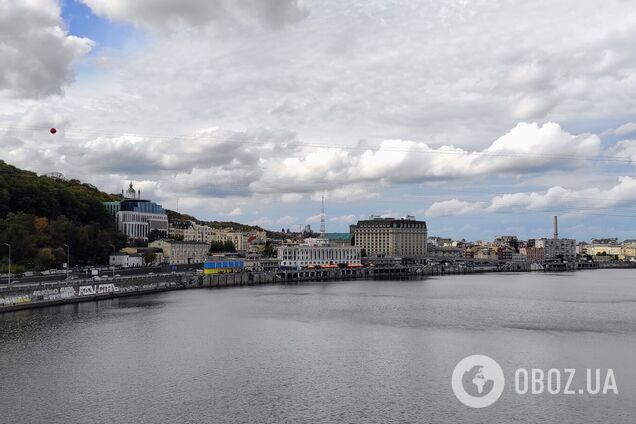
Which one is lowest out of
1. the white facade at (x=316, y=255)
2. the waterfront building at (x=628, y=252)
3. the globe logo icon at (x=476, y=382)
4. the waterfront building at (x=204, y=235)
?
the globe logo icon at (x=476, y=382)

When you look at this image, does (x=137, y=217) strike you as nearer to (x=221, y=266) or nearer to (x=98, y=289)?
(x=221, y=266)

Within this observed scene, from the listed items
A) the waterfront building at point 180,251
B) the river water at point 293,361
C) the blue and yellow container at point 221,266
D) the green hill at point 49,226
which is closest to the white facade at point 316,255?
the waterfront building at point 180,251

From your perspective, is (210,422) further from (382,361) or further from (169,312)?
(169,312)

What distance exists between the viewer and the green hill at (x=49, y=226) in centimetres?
5612

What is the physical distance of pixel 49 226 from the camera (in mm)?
63844

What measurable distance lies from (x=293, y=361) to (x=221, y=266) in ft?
195

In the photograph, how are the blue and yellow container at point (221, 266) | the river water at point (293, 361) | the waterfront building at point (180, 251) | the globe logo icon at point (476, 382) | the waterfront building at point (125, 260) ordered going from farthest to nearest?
the waterfront building at point (180, 251)
the blue and yellow container at point (221, 266)
the waterfront building at point (125, 260)
the globe logo icon at point (476, 382)
the river water at point (293, 361)

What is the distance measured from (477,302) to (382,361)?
90.9 feet

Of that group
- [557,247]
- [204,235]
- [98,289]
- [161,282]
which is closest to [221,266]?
[161,282]

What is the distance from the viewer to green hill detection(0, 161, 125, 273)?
56.1m

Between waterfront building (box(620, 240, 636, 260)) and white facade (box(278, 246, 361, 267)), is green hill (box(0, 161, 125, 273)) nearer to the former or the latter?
white facade (box(278, 246, 361, 267))

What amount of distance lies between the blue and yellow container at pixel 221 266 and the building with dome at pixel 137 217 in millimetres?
24810

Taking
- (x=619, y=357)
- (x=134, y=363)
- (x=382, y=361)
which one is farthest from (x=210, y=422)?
(x=619, y=357)

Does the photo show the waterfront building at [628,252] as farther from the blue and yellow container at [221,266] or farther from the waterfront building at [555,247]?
the blue and yellow container at [221,266]
